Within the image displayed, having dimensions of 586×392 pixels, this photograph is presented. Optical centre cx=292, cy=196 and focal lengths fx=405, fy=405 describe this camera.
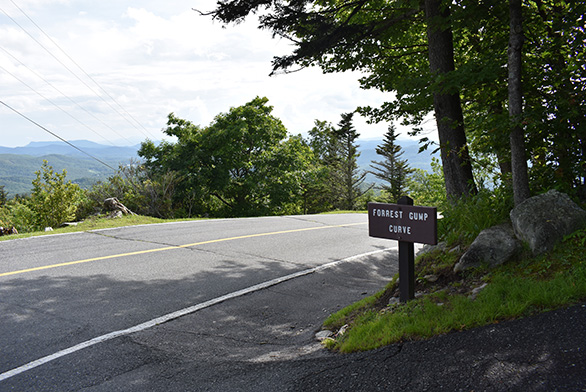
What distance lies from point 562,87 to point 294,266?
533 centimetres

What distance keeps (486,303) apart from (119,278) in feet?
18.4

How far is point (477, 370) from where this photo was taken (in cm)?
311

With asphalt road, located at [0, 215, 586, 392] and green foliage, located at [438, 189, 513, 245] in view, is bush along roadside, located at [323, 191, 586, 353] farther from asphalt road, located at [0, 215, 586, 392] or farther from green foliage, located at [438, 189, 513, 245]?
green foliage, located at [438, 189, 513, 245]

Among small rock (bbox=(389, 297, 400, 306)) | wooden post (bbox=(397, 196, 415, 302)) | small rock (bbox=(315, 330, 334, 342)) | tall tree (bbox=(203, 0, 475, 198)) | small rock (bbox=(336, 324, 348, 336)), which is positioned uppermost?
tall tree (bbox=(203, 0, 475, 198))

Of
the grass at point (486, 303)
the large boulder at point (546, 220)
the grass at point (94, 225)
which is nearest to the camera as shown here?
the grass at point (486, 303)

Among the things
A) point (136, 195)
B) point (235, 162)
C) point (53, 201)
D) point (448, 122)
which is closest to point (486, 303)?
point (448, 122)

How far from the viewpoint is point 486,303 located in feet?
13.3

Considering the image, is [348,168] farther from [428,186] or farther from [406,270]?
[406,270]

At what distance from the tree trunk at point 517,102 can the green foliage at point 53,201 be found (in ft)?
52.4

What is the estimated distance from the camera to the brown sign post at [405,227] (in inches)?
171

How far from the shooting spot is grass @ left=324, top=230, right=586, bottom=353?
3.85 m

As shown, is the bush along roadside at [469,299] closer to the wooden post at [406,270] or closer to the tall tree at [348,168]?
the wooden post at [406,270]

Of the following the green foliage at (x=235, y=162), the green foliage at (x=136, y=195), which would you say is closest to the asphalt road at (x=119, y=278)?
the green foliage at (x=136, y=195)

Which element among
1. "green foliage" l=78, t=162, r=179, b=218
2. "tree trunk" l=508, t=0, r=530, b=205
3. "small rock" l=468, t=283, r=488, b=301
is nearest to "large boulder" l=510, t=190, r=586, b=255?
"tree trunk" l=508, t=0, r=530, b=205
